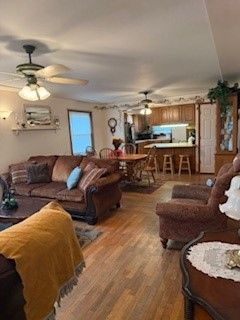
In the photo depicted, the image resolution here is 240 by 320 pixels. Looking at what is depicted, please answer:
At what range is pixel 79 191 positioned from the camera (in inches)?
150

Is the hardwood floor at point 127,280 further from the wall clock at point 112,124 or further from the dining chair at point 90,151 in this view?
the wall clock at point 112,124

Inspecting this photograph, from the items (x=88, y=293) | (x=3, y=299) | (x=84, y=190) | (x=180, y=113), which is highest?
(x=180, y=113)

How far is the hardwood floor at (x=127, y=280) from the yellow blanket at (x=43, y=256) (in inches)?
29.9

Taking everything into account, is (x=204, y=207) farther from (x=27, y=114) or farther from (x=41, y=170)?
(x=27, y=114)

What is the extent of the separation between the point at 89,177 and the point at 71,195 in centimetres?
41

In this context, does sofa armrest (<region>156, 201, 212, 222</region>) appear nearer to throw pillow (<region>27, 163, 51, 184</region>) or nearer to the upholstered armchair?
the upholstered armchair

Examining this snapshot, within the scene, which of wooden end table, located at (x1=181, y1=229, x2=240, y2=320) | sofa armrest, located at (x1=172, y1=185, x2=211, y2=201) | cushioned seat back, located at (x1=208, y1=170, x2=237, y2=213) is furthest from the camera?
sofa armrest, located at (x1=172, y1=185, x2=211, y2=201)

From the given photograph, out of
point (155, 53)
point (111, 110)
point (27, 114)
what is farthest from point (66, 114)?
point (155, 53)

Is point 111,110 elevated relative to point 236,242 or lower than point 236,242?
elevated

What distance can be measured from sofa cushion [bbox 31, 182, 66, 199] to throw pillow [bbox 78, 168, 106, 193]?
16.2 inches

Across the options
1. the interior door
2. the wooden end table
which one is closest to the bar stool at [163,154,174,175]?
the interior door

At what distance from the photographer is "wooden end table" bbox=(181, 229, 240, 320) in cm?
99

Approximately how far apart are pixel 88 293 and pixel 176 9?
2.59 m

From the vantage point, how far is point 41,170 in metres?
4.49
